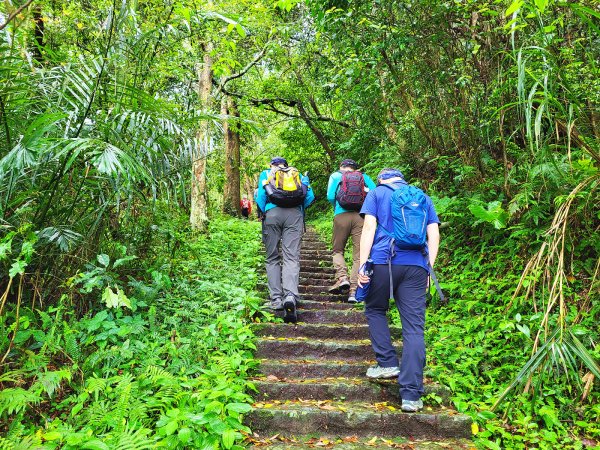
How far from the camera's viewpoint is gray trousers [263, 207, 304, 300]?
16.1ft

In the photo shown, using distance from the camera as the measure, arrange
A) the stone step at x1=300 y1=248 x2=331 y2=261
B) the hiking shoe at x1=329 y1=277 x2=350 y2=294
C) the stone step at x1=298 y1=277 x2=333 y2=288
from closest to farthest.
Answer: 1. the hiking shoe at x1=329 y1=277 x2=350 y2=294
2. the stone step at x1=298 y1=277 x2=333 y2=288
3. the stone step at x1=300 y1=248 x2=331 y2=261

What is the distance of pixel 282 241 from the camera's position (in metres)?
5.02

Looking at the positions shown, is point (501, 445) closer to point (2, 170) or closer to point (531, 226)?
point (531, 226)

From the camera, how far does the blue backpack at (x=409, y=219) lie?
3.45 meters

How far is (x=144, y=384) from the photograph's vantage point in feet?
10.6

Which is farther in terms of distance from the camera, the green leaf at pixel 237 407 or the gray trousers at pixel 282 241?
the gray trousers at pixel 282 241

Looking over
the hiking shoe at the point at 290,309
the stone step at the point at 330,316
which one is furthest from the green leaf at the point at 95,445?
the stone step at the point at 330,316

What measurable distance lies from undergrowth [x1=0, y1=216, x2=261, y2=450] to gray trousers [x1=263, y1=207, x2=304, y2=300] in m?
Answer: 0.37

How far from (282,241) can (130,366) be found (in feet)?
7.26

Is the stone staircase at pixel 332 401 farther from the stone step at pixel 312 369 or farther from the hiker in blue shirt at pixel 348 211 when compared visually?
the hiker in blue shirt at pixel 348 211

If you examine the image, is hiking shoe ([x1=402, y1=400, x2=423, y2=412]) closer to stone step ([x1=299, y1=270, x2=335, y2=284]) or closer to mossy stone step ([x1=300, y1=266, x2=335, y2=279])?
stone step ([x1=299, y1=270, x2=335, y2=284])

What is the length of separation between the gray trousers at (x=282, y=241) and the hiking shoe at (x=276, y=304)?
0.14ft

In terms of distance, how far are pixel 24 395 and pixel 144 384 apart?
0.80m

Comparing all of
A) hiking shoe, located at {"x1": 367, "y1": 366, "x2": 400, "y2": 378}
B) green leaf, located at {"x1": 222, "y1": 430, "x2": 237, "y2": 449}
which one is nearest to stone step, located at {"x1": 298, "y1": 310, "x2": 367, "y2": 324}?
hiking shoe, located at {"x1": 367, "y1": 366, "x2": 400, "y2": 378}
